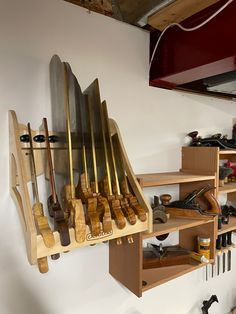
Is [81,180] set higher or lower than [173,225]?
higher

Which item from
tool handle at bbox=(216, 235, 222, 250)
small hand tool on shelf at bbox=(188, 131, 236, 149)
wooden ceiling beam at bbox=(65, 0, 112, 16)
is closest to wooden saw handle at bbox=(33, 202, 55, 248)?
wooden ceiling beam at bbox=(65, 0, 112, 16)

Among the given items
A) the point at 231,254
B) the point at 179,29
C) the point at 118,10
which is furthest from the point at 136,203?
the point at 231,254

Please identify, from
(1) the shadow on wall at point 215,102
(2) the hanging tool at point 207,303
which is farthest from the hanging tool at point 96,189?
(2) the hanging tool at point 207,303

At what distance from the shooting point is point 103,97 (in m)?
1.13

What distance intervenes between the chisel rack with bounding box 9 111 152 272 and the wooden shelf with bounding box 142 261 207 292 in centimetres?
47

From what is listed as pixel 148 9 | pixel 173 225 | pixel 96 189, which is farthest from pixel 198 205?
pixel 148 9

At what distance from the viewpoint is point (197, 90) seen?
1449 millimetres

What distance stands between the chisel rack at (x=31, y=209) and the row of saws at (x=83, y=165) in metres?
0.02

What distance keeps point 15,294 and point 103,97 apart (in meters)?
0.98

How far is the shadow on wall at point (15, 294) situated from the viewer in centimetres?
92

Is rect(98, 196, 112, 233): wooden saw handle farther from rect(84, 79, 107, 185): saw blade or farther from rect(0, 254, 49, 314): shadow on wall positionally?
rect(0, 254, 49, 314): shadow on wall

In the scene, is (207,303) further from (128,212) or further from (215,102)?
(215,102)

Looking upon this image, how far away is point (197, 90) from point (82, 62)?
788mm

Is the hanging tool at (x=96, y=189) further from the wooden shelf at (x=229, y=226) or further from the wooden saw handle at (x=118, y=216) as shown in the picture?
the wooden shelf at (x=229, y=226)
